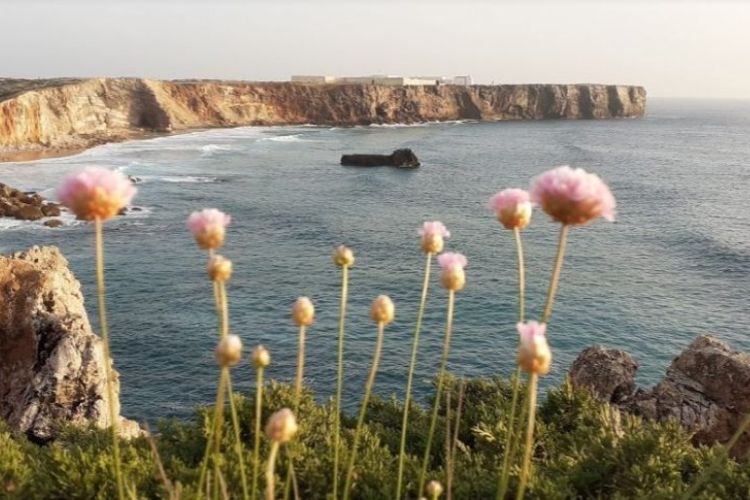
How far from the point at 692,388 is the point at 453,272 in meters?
11.6

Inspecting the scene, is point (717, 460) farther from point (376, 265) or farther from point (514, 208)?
point (376, 265)

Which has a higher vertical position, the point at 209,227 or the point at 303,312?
the point at 209,227

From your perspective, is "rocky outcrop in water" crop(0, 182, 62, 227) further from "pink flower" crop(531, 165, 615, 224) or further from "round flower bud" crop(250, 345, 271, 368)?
"pink flower" crop(531, 165, 615, 224)

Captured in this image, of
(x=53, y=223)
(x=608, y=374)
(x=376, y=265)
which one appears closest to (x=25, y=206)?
(x=53, y=223)

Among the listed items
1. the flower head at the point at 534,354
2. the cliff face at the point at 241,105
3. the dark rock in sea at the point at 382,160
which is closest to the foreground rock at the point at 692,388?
the flower head at the point at 534,354

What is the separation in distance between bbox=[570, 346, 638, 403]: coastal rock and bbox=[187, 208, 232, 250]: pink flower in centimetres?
1153

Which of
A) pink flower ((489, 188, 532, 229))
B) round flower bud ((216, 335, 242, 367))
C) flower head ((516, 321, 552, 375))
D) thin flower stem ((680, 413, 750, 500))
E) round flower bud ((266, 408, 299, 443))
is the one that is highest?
pink flower ((489, 188, 532, 229))

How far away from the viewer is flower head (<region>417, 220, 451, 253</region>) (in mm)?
3525

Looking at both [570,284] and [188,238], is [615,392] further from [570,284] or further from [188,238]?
[188,238]

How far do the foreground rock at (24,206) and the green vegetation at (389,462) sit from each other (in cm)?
3369

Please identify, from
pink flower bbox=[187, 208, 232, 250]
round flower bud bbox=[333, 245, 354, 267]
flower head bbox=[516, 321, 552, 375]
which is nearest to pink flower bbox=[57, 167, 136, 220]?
pink flower bbox=[187, 208, 232, 250]

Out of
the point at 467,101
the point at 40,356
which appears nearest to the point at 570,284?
the point at 40,356

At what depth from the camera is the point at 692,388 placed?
13.1 meters

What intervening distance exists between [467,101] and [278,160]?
76037 millimetres
